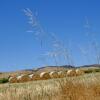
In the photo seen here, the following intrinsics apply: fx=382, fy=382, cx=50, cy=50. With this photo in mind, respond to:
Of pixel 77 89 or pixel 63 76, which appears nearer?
pixel 77 89

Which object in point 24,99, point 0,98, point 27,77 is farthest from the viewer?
point 27,77

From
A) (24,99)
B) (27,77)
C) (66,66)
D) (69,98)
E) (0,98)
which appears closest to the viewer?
(69,98)

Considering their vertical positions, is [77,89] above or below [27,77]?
below

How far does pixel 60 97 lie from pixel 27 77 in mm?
22266

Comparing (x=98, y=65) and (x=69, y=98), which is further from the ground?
(x=98, y=65)

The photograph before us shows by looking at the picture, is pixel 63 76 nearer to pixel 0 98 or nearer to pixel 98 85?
pixel 98 85

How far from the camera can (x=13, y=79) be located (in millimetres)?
28859

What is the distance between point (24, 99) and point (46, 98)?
409mm

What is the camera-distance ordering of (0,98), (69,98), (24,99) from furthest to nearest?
1. (0,98)
2. (24,99)
3. (69,98)

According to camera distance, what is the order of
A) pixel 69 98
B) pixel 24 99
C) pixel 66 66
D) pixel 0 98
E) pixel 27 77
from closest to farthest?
1. pixel 69 98
2. pixel 66 66
3. pixel 24 99
4. pixel 0 98
5. pixel 27 77

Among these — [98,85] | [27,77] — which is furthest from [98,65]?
[27,77]

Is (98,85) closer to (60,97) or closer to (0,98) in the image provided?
(60,97)

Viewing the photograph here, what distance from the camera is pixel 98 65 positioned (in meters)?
6.73

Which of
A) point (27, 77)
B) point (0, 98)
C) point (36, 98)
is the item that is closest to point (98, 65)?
point (36, 98)
